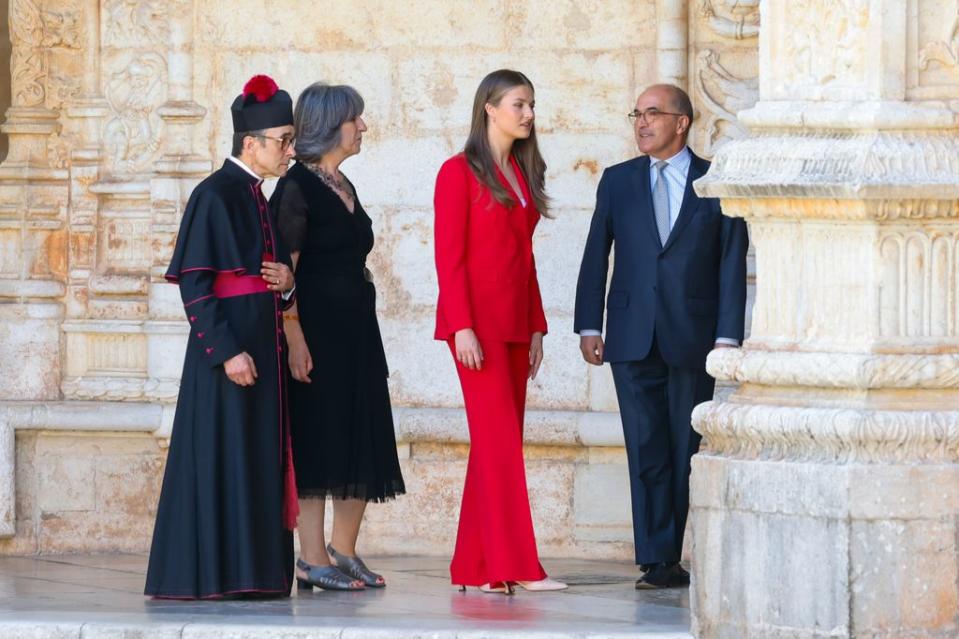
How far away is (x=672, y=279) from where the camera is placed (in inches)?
353

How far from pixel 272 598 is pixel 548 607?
38.7 inches

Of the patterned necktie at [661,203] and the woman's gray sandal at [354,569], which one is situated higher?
the patterned necktie at [661,203]

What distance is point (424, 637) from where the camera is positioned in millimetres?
7488

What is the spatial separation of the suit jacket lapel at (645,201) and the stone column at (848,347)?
1.79 meters

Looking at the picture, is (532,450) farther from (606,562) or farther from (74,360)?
(74,360)

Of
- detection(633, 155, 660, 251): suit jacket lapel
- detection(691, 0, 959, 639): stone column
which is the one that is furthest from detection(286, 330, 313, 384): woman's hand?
detection(691, 0, 959, 639): stone column

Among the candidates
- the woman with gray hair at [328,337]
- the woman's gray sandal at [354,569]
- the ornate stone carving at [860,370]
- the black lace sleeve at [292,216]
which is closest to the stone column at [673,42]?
the woman with gray hair at [328,337]

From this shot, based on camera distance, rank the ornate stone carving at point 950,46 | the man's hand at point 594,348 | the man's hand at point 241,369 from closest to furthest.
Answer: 1. the ornate stone carving at point 950,46
2. the man's hand at point 241,369
3. the man's hand at point 594,348

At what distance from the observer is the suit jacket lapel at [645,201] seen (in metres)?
9.03

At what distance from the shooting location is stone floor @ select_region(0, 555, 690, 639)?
7.54m

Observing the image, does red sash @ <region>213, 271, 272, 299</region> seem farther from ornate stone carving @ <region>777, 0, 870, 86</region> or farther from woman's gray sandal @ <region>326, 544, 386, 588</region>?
ornate stone carving @ <region>777, 0, 870, 86</region>

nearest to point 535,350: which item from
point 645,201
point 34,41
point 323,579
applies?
point 645,201

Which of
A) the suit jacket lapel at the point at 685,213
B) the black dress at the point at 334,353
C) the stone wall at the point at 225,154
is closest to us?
the black dress at the point at 334,353

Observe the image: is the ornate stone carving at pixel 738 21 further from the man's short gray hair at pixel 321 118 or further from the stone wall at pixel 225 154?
the man's short gray hair at pixel 321 118
